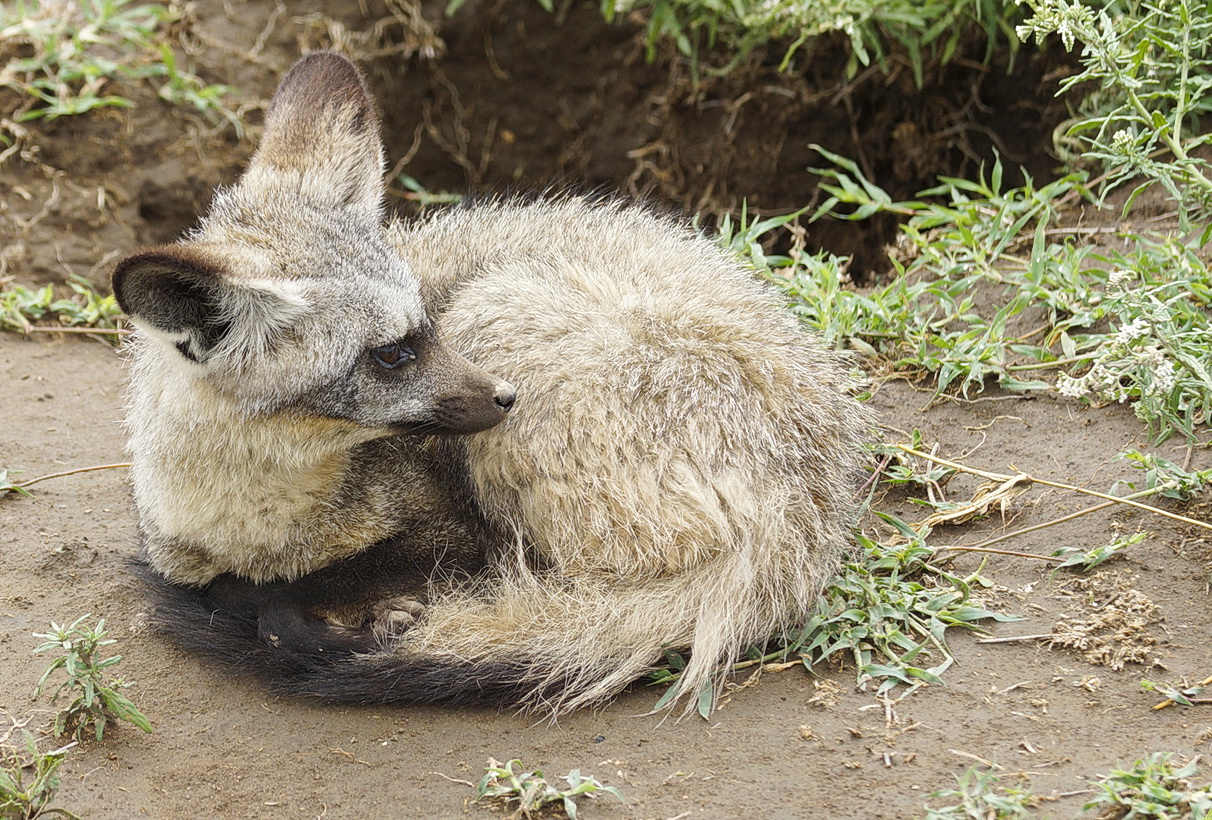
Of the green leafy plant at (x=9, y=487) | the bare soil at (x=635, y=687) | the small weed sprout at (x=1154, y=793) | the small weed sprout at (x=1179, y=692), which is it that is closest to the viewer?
the small weed sprout at (x=1154, y=793)

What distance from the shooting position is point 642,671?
3352 mm

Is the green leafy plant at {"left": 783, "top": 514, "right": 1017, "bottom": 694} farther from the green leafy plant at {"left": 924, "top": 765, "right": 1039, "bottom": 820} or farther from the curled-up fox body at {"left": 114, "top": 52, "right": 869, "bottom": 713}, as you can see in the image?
the green leafy plant at {"left": 924, "top": 765, "right": 1039, "bottom": 820}

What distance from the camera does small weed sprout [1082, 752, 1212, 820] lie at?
2602mm

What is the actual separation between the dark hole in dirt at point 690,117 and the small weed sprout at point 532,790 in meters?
3.84

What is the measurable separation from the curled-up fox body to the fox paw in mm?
13

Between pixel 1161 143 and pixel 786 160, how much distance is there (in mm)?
2280

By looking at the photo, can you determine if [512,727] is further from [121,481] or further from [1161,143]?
[1161,143]

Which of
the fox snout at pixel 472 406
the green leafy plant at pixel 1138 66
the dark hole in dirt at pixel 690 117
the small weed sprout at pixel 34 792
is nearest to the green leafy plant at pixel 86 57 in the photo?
the dark hole in dirt at pixel 690 117

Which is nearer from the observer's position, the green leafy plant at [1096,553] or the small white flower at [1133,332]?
the small white flower at [1133,332]

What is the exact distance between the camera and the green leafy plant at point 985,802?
8.67 ft

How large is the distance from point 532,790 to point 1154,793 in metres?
1.47

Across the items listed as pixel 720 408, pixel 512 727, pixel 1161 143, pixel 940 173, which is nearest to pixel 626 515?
pixel 720 408

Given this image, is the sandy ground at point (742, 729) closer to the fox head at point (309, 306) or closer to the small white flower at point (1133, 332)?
the fox head at point (309, 306)

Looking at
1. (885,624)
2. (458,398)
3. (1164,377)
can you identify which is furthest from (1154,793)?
(458,398)
